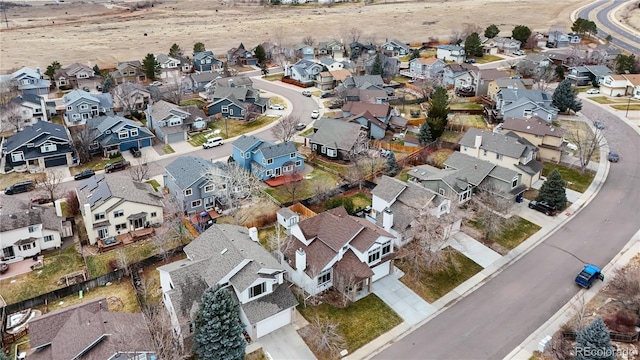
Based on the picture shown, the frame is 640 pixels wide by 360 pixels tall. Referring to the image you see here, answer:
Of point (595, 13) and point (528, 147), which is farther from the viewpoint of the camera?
point (595, 13)

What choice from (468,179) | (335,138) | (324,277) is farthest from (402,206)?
(335,138)

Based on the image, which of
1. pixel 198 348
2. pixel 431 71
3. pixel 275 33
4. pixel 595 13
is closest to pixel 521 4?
pixel 595 13

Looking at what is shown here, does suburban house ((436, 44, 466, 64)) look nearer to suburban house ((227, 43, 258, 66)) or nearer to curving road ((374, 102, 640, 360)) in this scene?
suburban house ((227, 43, 258, 66))

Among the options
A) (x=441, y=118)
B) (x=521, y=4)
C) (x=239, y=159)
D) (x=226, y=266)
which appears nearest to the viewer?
(x=226, y=266)

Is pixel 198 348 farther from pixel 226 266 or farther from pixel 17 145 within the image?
pixel 17 145

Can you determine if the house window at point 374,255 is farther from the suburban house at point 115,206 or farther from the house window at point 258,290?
→ the suburban house at point 115,206

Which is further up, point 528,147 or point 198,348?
point 528,147

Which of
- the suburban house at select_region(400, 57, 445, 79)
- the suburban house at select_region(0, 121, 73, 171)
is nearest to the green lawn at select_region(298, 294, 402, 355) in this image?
the suburban house at select_region(0, 121, 73, 171)
